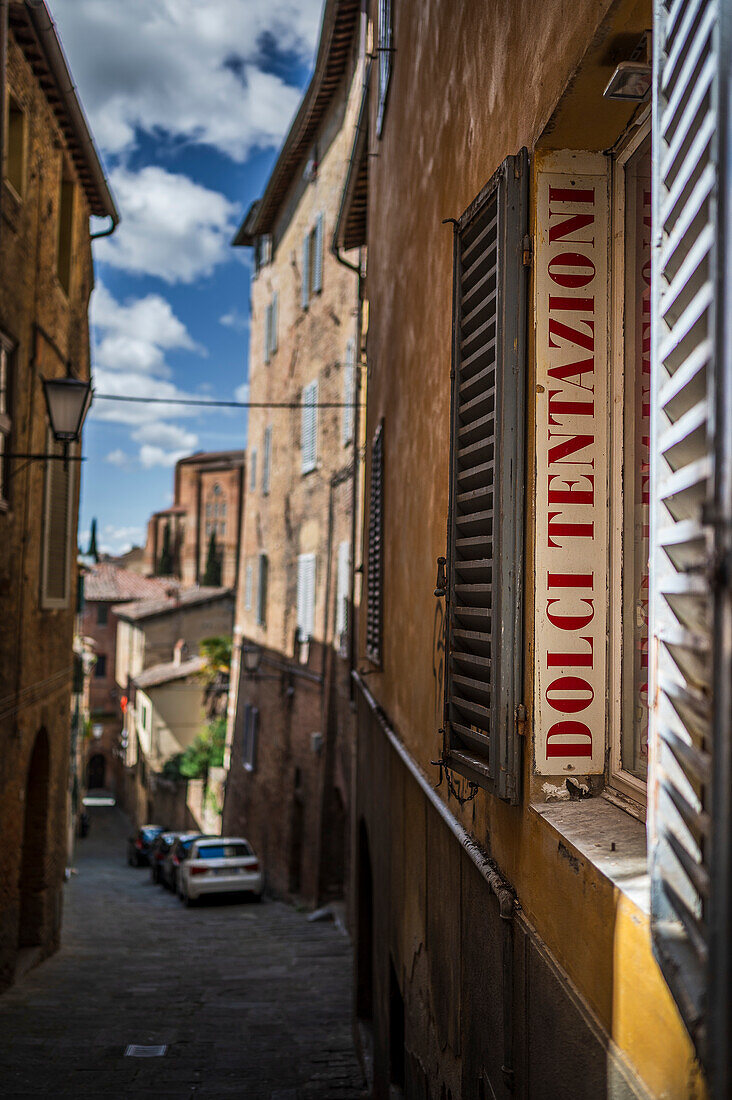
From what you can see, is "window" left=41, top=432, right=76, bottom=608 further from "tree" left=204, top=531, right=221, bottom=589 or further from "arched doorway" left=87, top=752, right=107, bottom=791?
"tree" left=204, top=531, right=221, bottom=589

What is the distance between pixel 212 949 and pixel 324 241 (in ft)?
42.5

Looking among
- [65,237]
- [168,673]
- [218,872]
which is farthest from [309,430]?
[168,673]

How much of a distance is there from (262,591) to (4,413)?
14482mm

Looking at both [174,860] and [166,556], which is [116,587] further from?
[174,860]

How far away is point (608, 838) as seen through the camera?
7.76 feet

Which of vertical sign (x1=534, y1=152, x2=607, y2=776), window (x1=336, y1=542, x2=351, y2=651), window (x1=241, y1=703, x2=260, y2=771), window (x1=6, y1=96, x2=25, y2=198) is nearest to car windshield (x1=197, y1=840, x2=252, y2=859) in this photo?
window (x1=241, y1=703, x2=260, y2=771)

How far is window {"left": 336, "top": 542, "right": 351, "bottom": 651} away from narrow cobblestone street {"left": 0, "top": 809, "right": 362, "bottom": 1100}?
4.55m

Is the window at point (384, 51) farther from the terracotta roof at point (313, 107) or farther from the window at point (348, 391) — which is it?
the window at point (348, 391)

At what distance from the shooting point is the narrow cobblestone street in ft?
24.7

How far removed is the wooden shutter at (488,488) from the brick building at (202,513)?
2597 inches

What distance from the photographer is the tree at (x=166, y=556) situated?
75.2 m

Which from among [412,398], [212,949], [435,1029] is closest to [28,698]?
[212,949]

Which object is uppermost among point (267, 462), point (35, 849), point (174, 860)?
point (267, 462)

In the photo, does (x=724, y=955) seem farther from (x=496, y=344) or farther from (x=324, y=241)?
(x=324, y=241)
